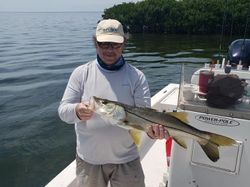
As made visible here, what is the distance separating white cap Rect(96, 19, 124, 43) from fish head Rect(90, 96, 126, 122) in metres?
0.61

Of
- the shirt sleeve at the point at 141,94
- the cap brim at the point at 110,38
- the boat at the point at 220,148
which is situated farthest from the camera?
the boat at the point at 220,148

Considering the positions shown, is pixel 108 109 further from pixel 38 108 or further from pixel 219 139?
pixel 38 108

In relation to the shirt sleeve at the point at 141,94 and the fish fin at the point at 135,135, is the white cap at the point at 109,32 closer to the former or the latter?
the shirt sleeve at the point at 141,94

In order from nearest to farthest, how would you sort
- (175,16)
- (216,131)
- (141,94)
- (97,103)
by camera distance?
(97,103) < (141,94) < (216,131) < (175,16)

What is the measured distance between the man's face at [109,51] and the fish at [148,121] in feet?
1.60

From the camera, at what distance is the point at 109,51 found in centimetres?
327

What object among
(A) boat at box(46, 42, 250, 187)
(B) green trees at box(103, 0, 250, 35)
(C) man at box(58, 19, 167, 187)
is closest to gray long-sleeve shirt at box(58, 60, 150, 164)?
(C) man at box(58, 19, 167, 187)

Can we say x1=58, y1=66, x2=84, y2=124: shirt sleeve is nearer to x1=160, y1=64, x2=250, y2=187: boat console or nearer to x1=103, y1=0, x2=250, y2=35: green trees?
x1=160, y1=64, x2=250, y2=187: boat console

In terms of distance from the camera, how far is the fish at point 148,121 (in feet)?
9.80

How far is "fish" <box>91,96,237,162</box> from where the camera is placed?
2988mm

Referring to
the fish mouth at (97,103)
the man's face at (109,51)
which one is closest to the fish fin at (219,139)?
the fish mouth at (97,103)

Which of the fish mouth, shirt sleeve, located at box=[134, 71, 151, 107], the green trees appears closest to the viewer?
the fish mouth

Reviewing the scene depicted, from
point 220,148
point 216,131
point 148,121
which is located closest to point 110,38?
point 148,121

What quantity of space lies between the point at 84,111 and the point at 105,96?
337mm
